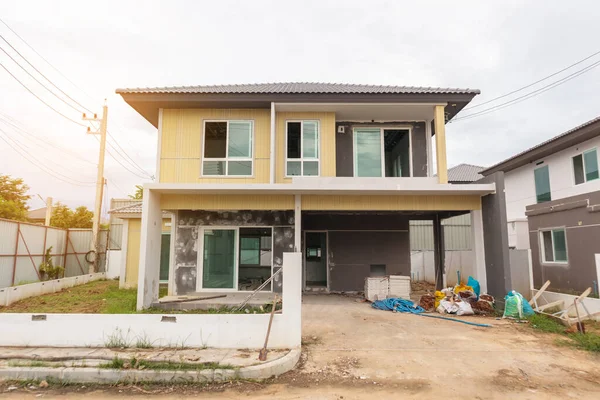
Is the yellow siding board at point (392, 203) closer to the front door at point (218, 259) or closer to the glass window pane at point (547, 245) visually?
the front door at point (218, 259)

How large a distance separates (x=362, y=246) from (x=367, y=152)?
3.56 meters

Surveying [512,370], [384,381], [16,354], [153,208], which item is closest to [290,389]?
→ [384,381]

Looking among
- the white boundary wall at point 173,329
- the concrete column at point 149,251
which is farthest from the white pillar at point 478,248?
the concrete column at point 149,251

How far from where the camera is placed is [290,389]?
4.73m

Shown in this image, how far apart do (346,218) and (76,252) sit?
1360 centimetres

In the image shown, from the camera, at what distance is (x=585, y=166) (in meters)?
12.4

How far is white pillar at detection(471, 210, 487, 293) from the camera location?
9734 millimetres

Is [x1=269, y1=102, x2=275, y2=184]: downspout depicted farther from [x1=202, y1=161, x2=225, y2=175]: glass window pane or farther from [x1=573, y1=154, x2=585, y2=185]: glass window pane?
[x1=573, y1=154, x2=585, y2=185]: glass window pane

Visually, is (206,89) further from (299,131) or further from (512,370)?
(512,370)

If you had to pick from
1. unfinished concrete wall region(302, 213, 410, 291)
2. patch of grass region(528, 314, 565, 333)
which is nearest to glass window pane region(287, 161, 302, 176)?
unfinished concrete wall region(302, 213, 410, 291)

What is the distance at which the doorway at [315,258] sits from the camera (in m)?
13.2

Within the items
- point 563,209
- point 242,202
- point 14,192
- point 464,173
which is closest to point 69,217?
point 14,192

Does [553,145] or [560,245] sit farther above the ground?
[553,145]

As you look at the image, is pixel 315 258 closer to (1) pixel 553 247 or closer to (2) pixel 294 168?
(2) pixel 294 168
